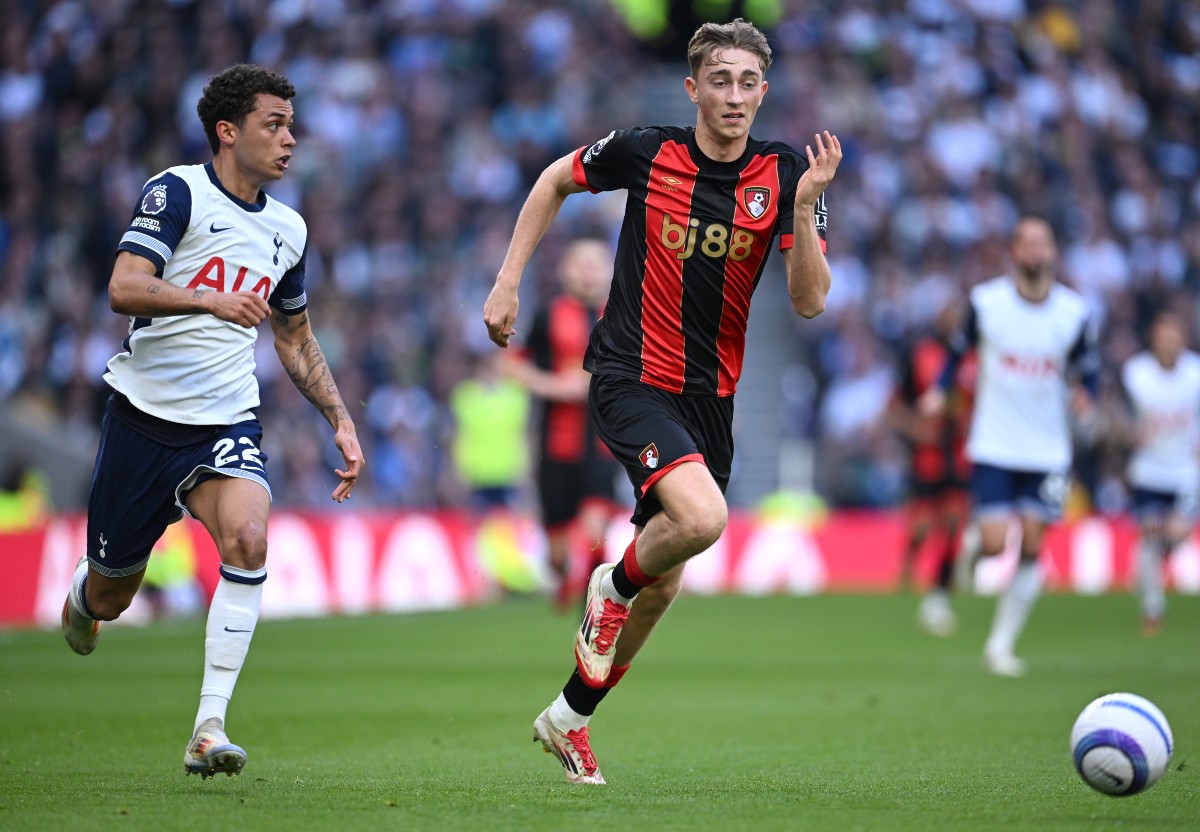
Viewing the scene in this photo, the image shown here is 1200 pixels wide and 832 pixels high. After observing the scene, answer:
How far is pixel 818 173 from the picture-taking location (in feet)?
20.9

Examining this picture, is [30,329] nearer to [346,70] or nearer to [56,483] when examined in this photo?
[56,483]

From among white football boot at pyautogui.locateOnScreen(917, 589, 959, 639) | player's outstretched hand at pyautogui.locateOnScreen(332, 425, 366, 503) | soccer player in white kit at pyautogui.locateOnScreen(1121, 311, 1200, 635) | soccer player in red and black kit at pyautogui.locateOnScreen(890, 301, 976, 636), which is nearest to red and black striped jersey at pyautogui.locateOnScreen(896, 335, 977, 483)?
soccer player in red and black kit at pyautogui.locateOnScreen(890, 301, 976, 636)

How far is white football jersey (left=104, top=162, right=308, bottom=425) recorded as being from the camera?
673cm

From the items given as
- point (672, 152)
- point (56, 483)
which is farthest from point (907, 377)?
point (672, 152)

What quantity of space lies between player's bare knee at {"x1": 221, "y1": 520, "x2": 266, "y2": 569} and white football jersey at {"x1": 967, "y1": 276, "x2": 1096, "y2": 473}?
6.82 metres

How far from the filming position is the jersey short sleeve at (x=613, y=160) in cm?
702

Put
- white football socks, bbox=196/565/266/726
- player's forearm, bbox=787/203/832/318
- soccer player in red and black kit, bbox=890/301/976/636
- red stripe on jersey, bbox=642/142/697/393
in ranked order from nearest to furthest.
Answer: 1. player's forearm, bbox=787/203/832/318
2. white football socks, bbox=196/565/266/726
3. red stripe on jersey, bbox=642/142/697/393
4. soccer player in red and black kit, bbox=890/301/976/636

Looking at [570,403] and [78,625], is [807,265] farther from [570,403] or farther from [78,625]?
[570,403]

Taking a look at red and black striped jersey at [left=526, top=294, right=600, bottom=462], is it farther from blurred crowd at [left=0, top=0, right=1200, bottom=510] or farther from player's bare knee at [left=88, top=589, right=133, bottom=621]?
player's bare knee at [left=88, top=589, right=133, bottom=621]

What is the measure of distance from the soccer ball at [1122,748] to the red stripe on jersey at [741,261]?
1.92 m

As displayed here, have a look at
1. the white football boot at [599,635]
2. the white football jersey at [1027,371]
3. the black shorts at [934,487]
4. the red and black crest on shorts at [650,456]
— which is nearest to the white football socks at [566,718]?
the white football boot at [599,635]

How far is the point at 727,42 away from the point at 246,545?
2627mm

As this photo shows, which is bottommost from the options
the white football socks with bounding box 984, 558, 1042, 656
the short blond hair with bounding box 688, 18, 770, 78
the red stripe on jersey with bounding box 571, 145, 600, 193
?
the white football socks with bounding box 984, 558, 1042, 656

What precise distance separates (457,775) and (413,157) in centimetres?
1754
